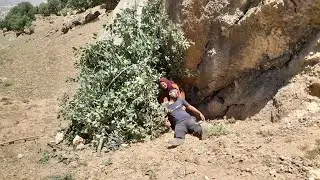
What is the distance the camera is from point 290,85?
4816mm

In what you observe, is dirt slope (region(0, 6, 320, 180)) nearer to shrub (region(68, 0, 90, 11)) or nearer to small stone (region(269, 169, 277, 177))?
small stone (region(269, 169, 277, 177))

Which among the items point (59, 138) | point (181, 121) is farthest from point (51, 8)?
point (181, 121)

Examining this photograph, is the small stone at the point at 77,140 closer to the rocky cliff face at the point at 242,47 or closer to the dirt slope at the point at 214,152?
the dirt slope at the point at 214,152

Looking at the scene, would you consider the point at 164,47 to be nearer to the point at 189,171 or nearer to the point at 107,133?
the point at 107,133

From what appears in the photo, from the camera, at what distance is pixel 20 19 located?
1839 cm

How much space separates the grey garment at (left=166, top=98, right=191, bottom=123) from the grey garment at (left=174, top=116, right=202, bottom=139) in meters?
0.07

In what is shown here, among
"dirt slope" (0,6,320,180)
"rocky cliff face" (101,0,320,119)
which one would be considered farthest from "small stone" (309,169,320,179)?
"rocky cliff face" (101,0,320,119)

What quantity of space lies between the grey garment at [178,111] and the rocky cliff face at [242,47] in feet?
1.64

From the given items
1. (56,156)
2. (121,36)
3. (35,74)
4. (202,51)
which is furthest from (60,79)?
(202,51)

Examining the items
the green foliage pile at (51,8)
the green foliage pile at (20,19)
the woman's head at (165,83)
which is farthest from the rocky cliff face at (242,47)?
the green foliage pile at (51,8)

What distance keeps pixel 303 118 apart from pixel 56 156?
3.43 metres

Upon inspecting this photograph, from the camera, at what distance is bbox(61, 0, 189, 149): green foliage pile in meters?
5.79

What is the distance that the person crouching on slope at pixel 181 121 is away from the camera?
518cm

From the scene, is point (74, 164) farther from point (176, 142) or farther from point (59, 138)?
point (176, 142)
